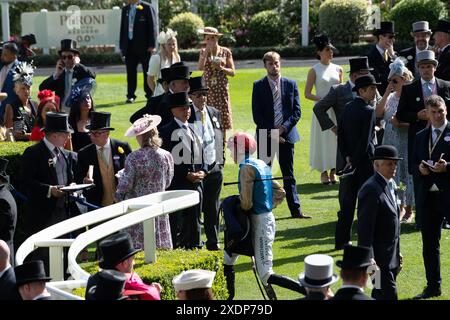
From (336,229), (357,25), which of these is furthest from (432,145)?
(357,25)

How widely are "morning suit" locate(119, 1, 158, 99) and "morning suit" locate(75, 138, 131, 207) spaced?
979cm

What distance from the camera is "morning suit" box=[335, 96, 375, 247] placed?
12.7 m

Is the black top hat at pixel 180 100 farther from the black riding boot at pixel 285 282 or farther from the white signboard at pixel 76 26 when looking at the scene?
the white signboard at pixel 76 26

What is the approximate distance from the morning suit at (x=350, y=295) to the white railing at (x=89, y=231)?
167 centimetres

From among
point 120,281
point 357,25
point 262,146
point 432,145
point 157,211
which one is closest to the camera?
point 120,281

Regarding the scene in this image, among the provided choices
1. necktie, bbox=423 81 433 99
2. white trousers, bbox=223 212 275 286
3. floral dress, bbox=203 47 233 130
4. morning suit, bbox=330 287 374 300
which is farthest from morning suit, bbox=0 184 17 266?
floral dress, bbox=203 47 233 130

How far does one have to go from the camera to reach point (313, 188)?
1633cm

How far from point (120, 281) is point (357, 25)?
83.2ft

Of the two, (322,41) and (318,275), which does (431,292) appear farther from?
(322,41)

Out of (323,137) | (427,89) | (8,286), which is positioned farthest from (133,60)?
(8,286)

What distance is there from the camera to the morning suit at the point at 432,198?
11180mm

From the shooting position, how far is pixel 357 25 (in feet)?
104

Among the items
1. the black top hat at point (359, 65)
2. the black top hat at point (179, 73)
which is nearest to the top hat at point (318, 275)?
the black top hat at point (179, 73)

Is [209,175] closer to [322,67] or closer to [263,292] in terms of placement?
[263,292]
